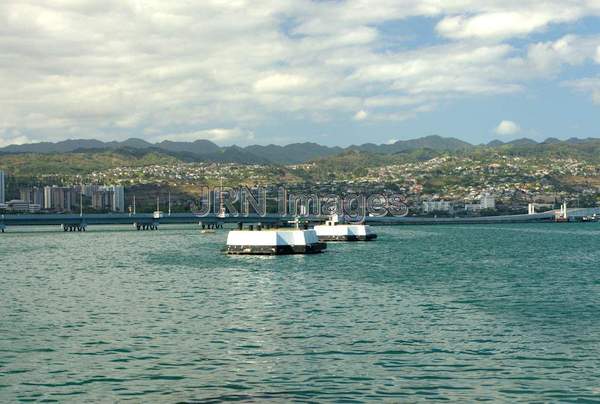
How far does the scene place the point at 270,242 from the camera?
123m

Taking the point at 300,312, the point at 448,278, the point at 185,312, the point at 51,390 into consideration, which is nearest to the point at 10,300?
the point at 185,312

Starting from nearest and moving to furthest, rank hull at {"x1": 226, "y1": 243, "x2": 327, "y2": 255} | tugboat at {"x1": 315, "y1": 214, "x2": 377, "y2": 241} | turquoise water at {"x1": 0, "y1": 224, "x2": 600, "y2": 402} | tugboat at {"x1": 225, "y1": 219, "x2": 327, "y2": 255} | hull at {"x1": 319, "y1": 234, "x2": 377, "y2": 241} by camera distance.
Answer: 1. turquoise water at {"x1": 0, "y1": 224, "x2": 600, "y2": 402}
2. hull at {"x1": 226, "y1": 243, "x2": 327, "y2": 255}
3. tugboat at {"x1": 225, "y1": 219, "x2": 327, "y2": 255}
4. hull at {"x1": 319, "y1": 234, "x2": 377, "y2": 241}
5. tugboat at {"x1": 315, "y1": 214, "x2": 377, "y2": 241}

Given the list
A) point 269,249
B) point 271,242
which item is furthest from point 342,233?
point 269,249

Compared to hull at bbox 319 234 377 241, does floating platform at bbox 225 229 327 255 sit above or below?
above

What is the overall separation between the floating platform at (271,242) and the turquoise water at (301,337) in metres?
38.1

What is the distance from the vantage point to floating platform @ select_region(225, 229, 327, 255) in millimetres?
123312

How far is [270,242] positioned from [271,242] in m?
0.15

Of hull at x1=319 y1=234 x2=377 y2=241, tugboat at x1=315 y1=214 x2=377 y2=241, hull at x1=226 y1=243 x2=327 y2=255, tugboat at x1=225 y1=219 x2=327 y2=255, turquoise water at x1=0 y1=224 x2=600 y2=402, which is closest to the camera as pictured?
turquoise water at x1=0 y1=224 x2=600 y2=402

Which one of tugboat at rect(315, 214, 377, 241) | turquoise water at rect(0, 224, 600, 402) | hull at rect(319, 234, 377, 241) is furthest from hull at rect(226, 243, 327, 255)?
tugboat at rect(315, 214, 377, 241)

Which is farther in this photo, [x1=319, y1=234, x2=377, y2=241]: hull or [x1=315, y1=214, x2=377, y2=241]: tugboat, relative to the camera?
[x1=315, y1=214, x2=377, y2=241]: tugboat

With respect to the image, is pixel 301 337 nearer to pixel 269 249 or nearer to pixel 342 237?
pixel 269 249

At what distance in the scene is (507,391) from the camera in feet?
97.1

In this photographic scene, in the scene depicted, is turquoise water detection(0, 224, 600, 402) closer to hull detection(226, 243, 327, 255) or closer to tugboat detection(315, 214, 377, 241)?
hull detection(226, 243, 327, 255)

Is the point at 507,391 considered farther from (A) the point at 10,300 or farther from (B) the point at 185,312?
(A) the point at 10,300
